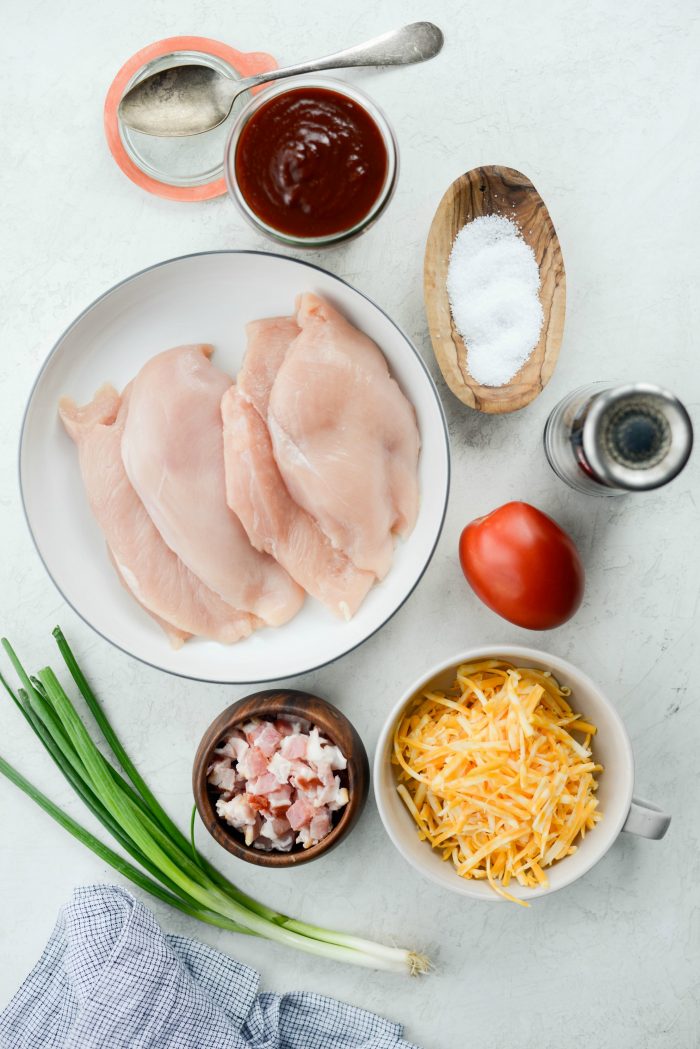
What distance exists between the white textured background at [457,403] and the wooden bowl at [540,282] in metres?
0.11

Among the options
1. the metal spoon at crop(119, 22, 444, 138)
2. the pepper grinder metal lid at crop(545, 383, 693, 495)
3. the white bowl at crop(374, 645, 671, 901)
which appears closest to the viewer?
the pepper grinder metal lid at crop(545, 383, 693, 495)

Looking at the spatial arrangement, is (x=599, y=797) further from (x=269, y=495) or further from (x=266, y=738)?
(x=269, y=495)

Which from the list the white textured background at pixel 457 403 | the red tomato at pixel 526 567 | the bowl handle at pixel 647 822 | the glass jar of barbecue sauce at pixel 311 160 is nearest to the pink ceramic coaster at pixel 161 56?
the white textured background at pixel 457 403

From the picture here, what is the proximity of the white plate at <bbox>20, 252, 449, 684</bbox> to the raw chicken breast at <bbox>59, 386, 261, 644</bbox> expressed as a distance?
38 millimetres

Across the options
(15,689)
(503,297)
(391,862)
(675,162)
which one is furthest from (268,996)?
(675,162)

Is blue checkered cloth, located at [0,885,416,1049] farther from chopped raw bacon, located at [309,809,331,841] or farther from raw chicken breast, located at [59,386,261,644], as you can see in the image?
raw chicken breast, located at [59,386,261,644]

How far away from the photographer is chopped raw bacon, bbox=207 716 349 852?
155cm

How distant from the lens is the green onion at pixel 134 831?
5.50ft

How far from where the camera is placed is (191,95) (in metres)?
1.59

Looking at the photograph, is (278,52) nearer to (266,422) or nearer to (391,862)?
(266,422)

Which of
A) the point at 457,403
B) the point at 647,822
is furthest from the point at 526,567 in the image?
the point at 647,822

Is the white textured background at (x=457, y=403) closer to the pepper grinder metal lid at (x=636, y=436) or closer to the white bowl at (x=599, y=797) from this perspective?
the white bowl at (x=599, y=797)

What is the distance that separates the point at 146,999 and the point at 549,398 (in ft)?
4.78

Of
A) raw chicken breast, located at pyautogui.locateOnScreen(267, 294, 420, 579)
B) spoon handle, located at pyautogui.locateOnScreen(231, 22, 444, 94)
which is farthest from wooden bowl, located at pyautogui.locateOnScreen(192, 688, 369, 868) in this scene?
spoon handle, located at pyautogui.locateOnScreen(231, 22, 444, 94)
